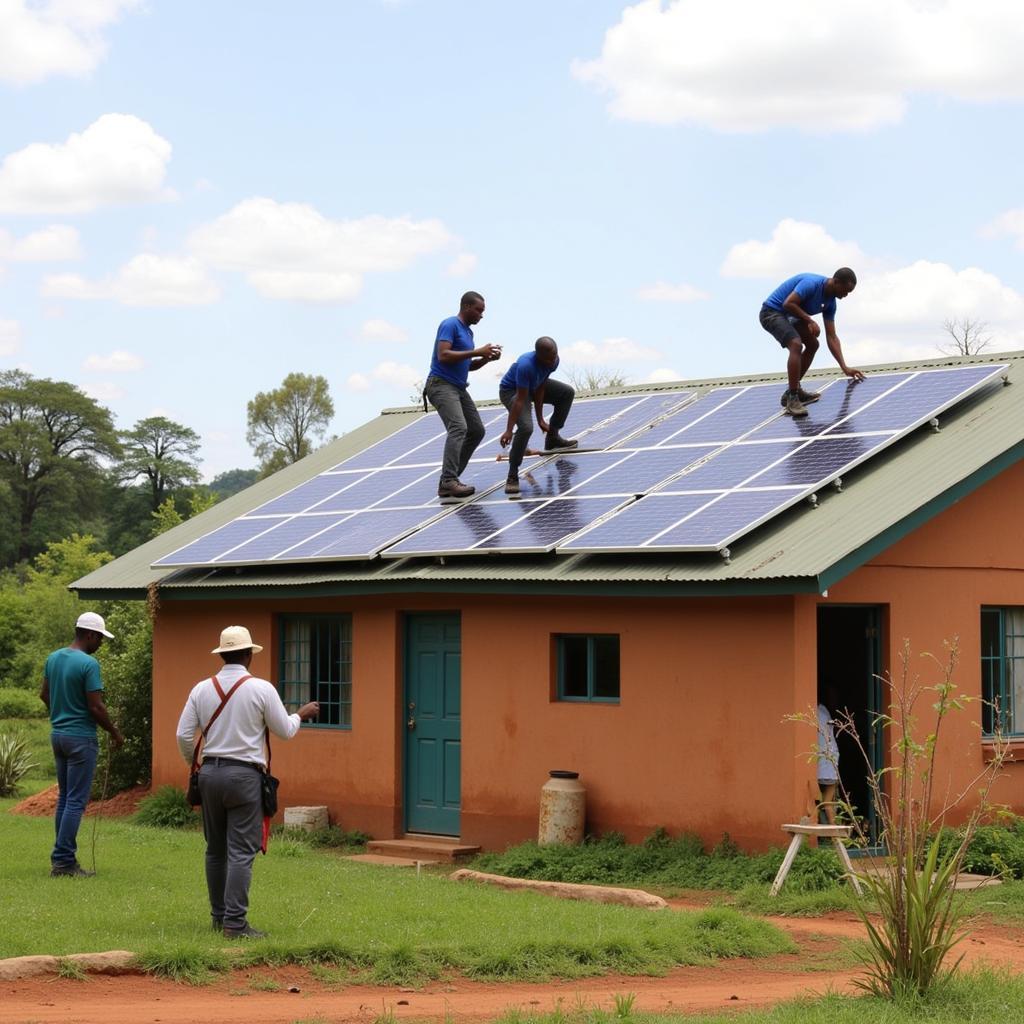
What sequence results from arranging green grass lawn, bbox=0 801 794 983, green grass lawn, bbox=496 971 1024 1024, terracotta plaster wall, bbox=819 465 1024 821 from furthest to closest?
1. terracotta plaster wall, bbox=819 465 1024 821
2. green grass lawn, bbox=0 801 794 983
3. green grass lawn, bbox=496 971 1024 1024

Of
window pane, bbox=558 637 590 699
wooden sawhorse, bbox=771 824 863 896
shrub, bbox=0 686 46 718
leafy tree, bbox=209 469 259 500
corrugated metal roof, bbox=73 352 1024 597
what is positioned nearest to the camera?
wooden sawhorse, bbox=771 824 863 896

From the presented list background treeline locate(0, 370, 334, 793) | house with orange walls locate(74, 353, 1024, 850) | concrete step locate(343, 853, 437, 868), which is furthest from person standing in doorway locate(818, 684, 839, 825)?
background treeline locate(0, 370, 334, 793)

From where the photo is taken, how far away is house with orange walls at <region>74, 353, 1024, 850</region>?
14570 millimetres

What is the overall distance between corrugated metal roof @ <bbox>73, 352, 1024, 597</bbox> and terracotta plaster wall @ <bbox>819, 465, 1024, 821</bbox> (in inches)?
23.5

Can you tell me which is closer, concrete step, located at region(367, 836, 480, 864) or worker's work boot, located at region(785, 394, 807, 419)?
concrete step, located at region(367, 836, 480, 864)

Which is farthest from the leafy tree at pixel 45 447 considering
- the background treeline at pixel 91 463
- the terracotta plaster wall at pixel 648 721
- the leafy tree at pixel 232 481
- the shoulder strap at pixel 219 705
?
the shoulder strap at pixel 219 705

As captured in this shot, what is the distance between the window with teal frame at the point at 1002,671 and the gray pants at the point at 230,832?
8.47 metres

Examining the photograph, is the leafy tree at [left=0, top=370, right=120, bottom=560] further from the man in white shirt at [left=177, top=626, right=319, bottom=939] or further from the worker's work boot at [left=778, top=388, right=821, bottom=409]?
the man in white shirt at [left=177, top=626, right=319, bottom=939]

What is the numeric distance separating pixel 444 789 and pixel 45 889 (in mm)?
5849

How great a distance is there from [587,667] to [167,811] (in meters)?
6.07

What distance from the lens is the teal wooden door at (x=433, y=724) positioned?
57.0 feet

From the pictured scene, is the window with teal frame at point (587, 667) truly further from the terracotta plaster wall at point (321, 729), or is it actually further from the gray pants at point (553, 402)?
the gray pants at point (553, 402)

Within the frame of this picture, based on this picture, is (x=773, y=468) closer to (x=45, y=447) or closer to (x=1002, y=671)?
(x=1002, y=671)

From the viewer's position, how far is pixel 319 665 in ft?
62.6
